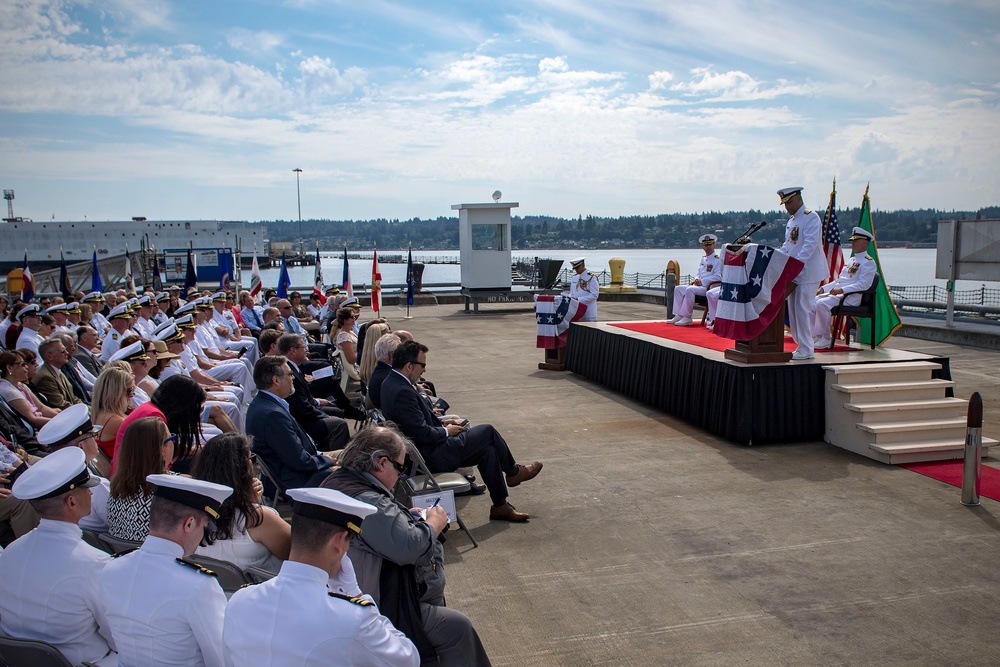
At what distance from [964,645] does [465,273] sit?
2140 centimetres

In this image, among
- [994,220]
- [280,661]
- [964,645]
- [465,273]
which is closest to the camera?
[280,661]

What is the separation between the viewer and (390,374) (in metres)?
5.78

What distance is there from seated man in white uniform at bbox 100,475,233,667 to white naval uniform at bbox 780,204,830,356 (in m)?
7.02

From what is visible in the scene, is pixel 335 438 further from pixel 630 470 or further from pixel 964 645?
pixel 964 645

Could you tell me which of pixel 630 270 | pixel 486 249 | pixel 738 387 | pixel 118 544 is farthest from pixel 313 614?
pixel 630 270

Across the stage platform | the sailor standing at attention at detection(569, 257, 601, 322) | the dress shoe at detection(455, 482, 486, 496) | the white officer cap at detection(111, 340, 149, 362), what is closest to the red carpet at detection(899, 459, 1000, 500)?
the stage platform

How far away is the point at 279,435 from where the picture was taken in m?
5.02

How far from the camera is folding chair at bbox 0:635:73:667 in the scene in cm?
255

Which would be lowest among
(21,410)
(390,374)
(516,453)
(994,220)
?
(516,453)

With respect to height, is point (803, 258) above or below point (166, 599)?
above

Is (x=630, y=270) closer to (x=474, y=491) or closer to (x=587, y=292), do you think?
(x=587, y=292)

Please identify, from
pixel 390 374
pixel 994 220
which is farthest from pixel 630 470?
pixel 994 220

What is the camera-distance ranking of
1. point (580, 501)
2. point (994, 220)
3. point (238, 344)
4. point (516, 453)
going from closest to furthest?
point (580, 501) → point (516, 453) → point (238, 344) → point (994, 220)

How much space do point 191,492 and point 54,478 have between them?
0.63 meters
